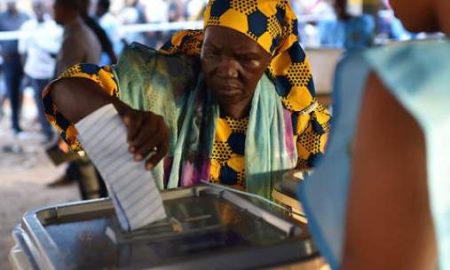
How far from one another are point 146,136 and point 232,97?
0.50 m

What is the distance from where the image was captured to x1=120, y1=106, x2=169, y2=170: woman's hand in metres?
0.91

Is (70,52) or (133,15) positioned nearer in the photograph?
(70,52)

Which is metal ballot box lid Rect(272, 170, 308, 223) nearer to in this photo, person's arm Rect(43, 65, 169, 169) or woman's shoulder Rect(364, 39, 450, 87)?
person's arm Rect(43, 65, 169, 169)

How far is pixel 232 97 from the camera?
4.73 feet

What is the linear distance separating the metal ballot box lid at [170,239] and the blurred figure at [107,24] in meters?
3.08

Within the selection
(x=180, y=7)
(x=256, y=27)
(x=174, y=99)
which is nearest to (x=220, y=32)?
(x=256, y=27)

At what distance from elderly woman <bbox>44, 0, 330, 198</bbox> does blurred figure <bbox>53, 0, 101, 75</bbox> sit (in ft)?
7.17

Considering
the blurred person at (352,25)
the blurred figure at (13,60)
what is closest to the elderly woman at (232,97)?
the blurred person at (352,25)

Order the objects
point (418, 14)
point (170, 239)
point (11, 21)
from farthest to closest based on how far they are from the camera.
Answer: point (11, 21), point (170, 239), point (418, 14)

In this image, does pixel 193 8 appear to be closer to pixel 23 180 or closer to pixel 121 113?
pixel 23 180

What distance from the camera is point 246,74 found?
1419 mm

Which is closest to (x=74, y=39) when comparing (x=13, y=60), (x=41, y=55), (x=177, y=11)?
(x=41, y=55)

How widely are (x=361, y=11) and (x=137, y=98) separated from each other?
4.78 metres

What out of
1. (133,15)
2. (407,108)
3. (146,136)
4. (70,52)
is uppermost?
(407,108)
